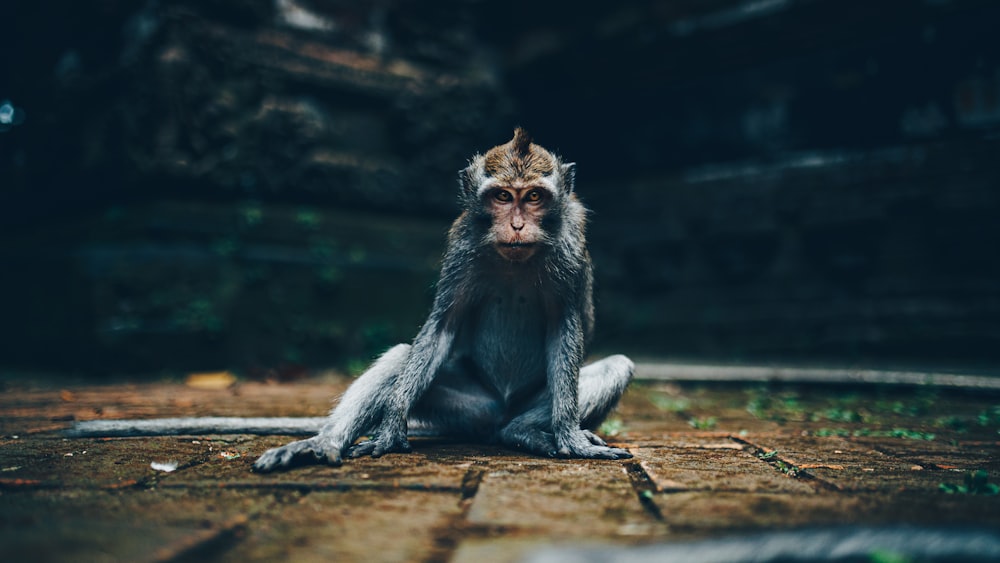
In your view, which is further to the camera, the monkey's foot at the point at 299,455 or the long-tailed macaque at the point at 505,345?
the long-tailed macaque at the point at 505,345

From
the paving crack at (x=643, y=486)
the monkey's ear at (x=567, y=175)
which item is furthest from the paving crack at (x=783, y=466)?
the monkey's ear at (x=567, y=175)

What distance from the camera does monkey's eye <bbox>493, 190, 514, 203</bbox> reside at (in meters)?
2.79

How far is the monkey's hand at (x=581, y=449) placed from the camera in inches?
108

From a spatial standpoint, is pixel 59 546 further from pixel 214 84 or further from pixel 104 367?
pixel 214 84

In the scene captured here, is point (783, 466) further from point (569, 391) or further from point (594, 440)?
point (569, 391)

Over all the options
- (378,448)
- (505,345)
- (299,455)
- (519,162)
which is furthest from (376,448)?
(519,162)

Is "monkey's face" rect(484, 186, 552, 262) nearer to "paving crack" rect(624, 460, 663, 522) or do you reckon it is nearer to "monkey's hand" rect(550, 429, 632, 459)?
"monkey's hand" rect(550, 429, 632, 459)

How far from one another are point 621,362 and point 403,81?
5.03m

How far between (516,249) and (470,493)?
103 centimetres

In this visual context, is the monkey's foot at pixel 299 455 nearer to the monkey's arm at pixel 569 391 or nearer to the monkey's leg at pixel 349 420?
the monkey's leg at pixel 349 420

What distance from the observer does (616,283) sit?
7727 mm

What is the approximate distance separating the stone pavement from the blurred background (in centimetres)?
239

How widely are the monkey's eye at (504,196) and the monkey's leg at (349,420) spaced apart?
82 cm

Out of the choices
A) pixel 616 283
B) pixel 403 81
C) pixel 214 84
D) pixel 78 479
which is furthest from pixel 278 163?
pixel 78 479
